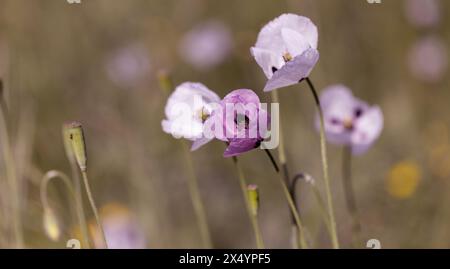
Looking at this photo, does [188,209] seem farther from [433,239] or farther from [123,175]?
[433,239]

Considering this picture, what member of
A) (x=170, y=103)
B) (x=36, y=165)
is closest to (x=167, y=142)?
(x=36, y=165)

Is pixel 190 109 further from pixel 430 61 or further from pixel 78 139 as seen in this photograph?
pixel 430 61

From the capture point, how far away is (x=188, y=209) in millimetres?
2186

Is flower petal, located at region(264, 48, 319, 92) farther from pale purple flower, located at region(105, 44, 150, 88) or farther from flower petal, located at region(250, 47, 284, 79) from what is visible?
pale purple flower, located at region(105, 44, 150, 88)

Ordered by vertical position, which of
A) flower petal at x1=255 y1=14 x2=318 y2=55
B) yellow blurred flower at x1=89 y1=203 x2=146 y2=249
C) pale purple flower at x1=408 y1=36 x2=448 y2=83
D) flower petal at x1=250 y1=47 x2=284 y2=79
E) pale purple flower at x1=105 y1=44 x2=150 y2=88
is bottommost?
yellow blurred flower at x1=89 y1=203 x2=146 y2=249

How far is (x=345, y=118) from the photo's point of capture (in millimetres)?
1410

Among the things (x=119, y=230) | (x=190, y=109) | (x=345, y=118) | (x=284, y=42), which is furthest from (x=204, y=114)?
(x=119, y=230)

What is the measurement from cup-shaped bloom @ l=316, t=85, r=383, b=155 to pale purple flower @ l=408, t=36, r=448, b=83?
131cm

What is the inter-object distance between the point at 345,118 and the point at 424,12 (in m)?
1.41

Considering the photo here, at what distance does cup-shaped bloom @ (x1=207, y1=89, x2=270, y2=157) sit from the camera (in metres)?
0.93

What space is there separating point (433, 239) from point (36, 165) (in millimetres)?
1157

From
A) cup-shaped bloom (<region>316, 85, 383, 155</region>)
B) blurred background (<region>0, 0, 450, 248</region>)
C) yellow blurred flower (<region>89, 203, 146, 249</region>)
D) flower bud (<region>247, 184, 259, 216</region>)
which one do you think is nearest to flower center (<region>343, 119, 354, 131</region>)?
cup-shaped bloom (<region>316, 85, 383, 155</region>)
